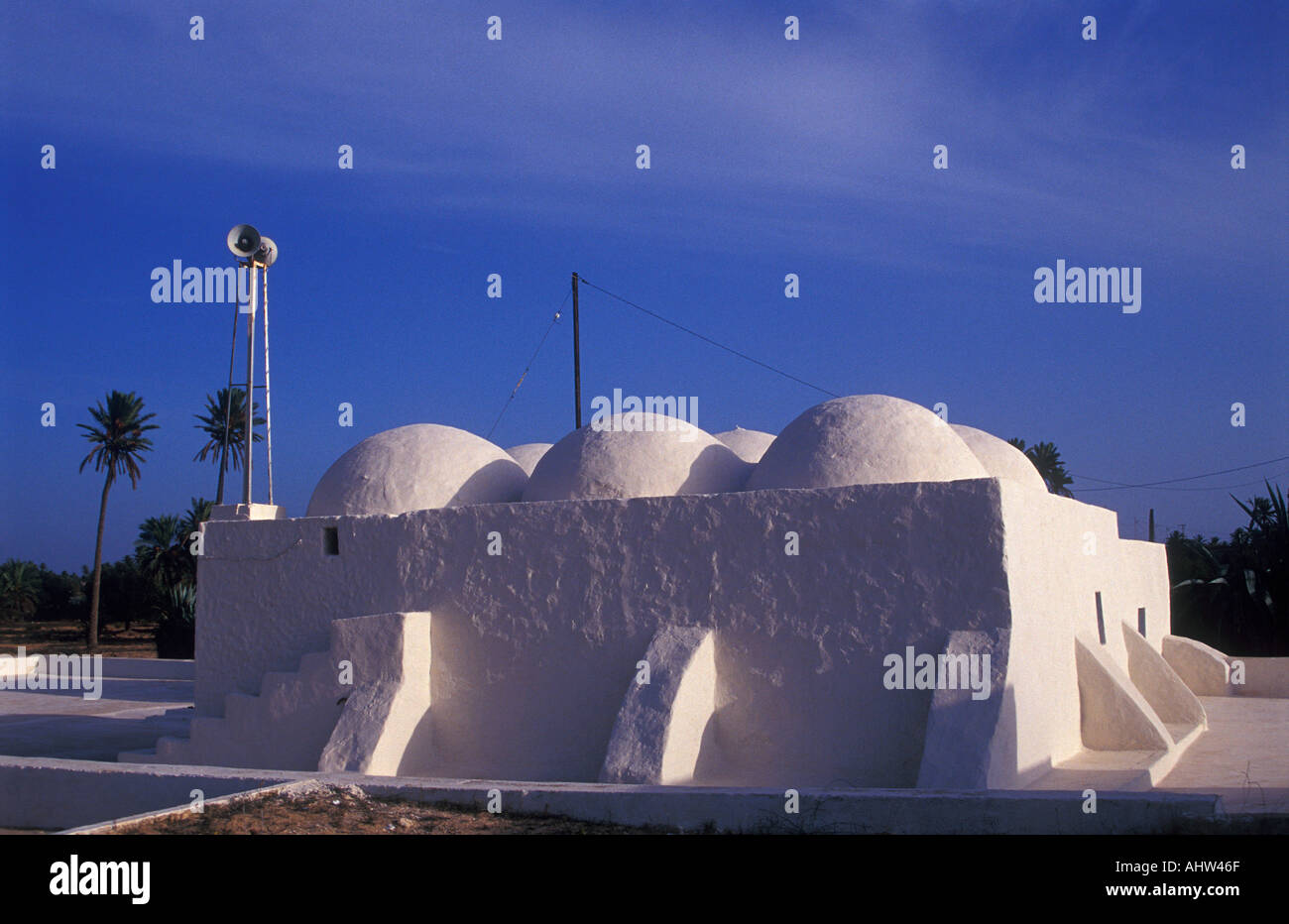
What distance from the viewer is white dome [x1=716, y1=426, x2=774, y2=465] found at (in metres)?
13.4

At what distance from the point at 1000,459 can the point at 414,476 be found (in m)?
6.17

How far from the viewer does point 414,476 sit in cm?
1116

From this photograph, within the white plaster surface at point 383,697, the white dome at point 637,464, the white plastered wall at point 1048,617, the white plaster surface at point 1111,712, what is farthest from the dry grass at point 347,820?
the white plaster surface at point 1111,712

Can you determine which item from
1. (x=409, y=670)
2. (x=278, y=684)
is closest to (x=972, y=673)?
(x=409, y=670)

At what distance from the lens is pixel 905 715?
26.9 ft

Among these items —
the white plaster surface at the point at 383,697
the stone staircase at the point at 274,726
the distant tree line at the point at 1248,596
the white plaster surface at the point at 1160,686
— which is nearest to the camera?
the white plaster surface at the point at 383,697

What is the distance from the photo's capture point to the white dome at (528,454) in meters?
14.1

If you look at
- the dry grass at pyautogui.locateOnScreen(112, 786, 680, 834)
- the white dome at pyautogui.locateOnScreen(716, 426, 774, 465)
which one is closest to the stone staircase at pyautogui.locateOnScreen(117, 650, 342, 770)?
the dry grass at pyautogui.locateOnScreen(112, 786, 680, 834)

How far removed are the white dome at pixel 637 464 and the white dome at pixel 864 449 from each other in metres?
0.53

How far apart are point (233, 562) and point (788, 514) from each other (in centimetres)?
587

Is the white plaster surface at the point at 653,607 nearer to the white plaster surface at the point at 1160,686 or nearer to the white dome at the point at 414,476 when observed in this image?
the white dome at the point at 414,476

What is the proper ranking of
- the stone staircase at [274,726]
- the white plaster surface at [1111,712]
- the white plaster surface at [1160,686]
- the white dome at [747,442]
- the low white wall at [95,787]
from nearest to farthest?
the low white wall at [95,787]
the white plaster surface at [1111,712]
the stone staircase at [274,726]
the white plaster surface at [1160,686]
the white dome at [747,442]

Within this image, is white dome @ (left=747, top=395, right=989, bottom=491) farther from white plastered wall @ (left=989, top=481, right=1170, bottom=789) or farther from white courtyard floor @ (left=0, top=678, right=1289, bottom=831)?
white courtyard floor @ (left=0, top=678, right=1289, bottom=831)
